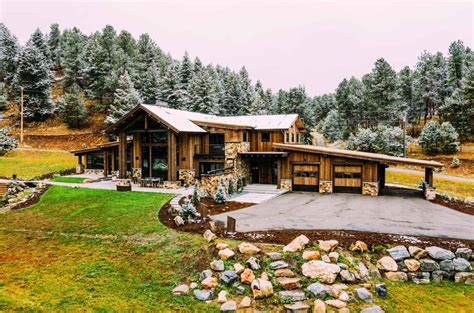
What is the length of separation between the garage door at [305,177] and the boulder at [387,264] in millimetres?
12748

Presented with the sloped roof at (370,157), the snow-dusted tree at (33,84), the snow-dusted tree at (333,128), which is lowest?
the sloped roof at (370,157)

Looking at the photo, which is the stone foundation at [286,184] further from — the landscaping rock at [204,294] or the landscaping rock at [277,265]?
the landscaping rock at [204,294]

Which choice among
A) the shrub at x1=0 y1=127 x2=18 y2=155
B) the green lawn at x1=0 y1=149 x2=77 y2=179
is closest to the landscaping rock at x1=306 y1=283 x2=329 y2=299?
the green lawn at x1=0 y1=149 x2=77 y2=179

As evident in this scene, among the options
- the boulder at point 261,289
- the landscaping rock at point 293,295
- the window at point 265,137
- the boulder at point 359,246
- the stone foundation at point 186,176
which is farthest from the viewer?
the window at point 265,137

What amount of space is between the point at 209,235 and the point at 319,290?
4.68 m

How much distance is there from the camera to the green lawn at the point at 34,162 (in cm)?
2989

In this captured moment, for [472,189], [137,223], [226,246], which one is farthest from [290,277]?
[472,189]

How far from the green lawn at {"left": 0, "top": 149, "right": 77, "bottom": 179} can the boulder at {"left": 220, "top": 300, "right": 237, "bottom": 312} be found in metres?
26.7

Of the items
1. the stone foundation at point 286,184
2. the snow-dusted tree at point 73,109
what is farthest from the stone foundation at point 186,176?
the snow-dusted tree at point 73,109

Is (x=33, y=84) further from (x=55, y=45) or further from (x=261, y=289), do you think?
(x=261, y=289)

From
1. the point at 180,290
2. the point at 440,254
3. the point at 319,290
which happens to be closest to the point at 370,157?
the point at 440,254

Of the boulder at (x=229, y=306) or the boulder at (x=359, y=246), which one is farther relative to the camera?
the boulder at (x=359, y=246)

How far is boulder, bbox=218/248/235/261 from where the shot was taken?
1052 cm

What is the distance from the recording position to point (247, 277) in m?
9.61
